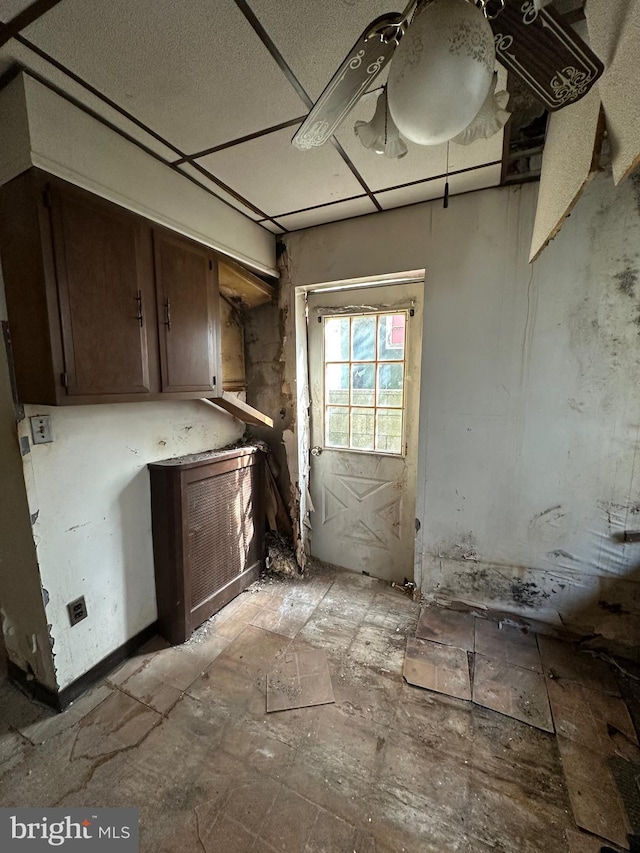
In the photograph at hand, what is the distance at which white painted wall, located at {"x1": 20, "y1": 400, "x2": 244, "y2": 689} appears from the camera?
58.7 inches

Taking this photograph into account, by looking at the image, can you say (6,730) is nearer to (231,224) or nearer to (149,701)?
(149,701)

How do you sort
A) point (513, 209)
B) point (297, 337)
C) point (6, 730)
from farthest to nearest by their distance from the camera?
point (297, 337) → point (513, 209) → point (6, 730)

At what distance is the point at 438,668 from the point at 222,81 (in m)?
2.76

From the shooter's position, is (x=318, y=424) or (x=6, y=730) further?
(x=318, y=424)

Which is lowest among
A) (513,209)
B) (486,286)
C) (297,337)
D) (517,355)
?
(517,355)

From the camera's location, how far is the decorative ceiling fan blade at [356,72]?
2.35ft

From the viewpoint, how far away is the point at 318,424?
269cm

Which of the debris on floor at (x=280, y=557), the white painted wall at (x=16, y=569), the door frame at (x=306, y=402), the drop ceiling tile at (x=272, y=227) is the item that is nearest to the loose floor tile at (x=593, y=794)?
the door frame at (x=306, y=402)

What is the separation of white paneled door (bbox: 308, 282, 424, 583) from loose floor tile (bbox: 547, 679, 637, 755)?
3.36 ft

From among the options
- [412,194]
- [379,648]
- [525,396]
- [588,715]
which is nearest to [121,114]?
[412,194]

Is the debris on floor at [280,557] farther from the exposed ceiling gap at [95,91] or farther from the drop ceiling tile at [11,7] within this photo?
the drop ceiling tile at [11,7]

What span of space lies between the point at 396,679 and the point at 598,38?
239 cm

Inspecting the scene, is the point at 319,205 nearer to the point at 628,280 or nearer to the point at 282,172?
the point at 282,172

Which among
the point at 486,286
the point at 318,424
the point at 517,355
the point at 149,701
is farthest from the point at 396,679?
the point at 486,286
